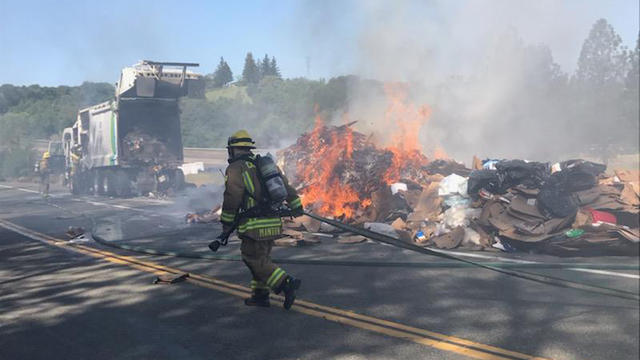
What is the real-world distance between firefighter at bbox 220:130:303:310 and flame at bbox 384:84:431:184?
759 cm

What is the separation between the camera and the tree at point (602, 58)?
34.3m

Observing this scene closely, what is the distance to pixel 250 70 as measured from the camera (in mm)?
105250

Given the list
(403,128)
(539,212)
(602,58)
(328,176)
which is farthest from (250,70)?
(539,212)

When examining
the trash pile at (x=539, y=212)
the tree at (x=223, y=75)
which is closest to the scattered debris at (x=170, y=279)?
the trash pile at (x=539, y=212)

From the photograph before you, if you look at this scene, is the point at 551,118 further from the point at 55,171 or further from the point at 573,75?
the point at 55,171

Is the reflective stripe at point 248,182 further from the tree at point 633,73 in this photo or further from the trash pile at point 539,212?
the tree at point 633,73

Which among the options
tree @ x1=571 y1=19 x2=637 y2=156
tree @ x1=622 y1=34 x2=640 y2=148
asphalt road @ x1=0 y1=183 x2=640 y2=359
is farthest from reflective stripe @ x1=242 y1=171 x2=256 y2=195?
tree @ x1=622 y1=34 x2=640 y2=148

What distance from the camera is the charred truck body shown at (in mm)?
20625

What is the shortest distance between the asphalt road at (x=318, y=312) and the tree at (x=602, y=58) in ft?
97.9

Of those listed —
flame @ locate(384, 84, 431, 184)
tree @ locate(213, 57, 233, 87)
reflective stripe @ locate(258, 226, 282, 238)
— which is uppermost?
tree @ locate(213, 57, 233, 87)

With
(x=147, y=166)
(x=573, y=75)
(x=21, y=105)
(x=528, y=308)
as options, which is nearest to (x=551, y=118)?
(x=573, y=75)

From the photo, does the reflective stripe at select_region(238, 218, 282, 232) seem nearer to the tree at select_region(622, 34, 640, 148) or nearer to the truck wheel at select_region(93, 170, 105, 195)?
the truck wheel at select_region(93, 170, 105, 195)

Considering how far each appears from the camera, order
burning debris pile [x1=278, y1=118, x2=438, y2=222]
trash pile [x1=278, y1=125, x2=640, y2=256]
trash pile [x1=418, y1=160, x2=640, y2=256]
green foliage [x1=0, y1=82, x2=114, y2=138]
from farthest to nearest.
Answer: green foliage [x1=0, y1=82, x2=114, y2=138], burning debris pile [x1=278, y1=118, x2=438, y2=222], trash pile [x1=278, y1=125, x2=640, y2=256], trash pile [x1=418, y1=160, x2=640, y2=256]

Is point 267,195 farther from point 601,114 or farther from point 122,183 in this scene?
point 601,114
